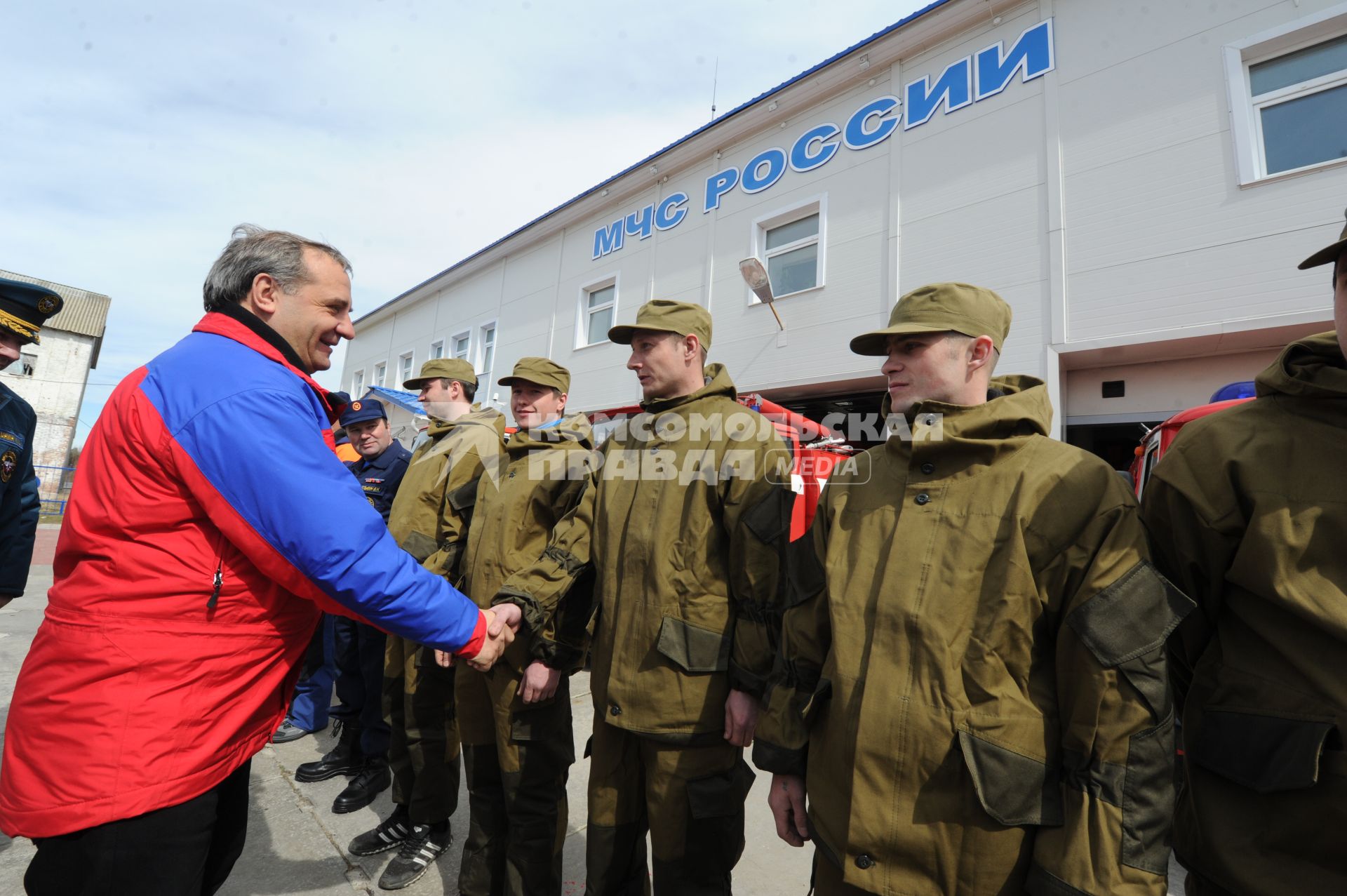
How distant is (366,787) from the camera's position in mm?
3574

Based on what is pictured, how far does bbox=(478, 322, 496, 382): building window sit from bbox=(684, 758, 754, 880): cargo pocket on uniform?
45.6ft

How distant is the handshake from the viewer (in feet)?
6.58

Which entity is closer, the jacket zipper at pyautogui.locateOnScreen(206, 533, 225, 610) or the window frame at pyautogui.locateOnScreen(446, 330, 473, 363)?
the jacket zipper at pyautogui.locateOnScreen(206, 533, 225, 610)

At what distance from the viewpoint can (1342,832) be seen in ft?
3.70

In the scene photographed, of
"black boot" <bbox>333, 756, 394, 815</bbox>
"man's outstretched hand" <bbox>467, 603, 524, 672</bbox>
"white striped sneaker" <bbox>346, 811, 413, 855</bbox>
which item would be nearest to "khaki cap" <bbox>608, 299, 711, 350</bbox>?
"man's outstretched hand" <bbox>467, 603, 524, 672</bbox>

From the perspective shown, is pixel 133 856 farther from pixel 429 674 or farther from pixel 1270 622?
pixel 1270 622

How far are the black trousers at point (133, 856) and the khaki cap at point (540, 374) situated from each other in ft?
7.48

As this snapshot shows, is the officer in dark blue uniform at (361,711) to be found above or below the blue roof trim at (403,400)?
below

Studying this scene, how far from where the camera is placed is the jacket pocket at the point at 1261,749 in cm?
115

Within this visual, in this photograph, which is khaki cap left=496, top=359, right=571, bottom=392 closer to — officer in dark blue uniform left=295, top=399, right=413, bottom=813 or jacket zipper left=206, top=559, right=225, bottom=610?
officer in dark blue uniform left=295, top=399, right=413, bottom=813

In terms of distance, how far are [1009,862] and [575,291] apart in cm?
1266

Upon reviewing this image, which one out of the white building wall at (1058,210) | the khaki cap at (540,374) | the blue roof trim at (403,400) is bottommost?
the khaki cap at (540,374)

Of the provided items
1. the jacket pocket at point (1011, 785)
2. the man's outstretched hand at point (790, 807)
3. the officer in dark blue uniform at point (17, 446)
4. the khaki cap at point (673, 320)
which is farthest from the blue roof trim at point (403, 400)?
the jacket pocket at point (1011, 785)

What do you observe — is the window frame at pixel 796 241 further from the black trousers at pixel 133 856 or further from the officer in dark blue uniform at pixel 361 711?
the black trousers at pixel 133 856
